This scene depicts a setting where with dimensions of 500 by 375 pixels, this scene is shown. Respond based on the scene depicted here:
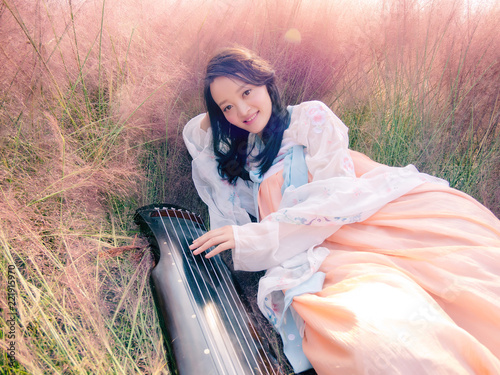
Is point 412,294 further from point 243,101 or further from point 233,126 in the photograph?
point 233,126

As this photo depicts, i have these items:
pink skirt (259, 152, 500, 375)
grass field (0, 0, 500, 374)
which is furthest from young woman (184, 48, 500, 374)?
grass field (0, 0, 500, 374)

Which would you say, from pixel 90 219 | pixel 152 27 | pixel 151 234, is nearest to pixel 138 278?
pixel 151 234

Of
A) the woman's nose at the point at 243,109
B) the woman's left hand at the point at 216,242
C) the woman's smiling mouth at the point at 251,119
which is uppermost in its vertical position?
the woman's nose at the point at 243,109

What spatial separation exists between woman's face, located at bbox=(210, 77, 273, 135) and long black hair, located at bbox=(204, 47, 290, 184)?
24mm

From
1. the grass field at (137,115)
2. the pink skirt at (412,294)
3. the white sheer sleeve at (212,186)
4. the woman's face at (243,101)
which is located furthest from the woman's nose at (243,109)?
the pink skirt at (412,294)

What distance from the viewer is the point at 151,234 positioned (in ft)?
3.74

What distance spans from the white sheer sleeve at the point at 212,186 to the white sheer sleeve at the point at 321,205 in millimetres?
298

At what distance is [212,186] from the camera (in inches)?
59.5

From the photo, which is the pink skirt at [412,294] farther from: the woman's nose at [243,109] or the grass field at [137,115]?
the woman's nose at [243,109]

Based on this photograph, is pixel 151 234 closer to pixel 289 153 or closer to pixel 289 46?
pixel 289 153

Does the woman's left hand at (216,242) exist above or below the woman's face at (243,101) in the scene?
below

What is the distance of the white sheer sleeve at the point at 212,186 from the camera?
1438 millimetres

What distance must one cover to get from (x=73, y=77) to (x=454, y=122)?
205 cm

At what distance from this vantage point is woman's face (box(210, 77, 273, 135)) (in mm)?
1211
